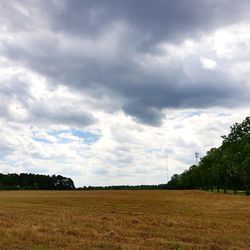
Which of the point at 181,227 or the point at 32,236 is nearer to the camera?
the point at 32,236

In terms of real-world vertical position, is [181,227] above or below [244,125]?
below

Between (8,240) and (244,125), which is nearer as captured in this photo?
(8,240)

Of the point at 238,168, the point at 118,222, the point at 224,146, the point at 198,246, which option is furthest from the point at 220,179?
the point at 198,246

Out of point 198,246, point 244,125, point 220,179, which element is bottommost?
point 198,246

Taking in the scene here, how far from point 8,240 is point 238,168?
8574 cm

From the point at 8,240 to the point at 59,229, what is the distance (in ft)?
13.7

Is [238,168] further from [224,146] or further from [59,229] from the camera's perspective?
[59,229]

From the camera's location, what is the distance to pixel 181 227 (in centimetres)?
2245

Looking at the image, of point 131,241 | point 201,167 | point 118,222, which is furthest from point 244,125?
point 131,241

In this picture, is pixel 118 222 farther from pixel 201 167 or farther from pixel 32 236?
pixel 201 167

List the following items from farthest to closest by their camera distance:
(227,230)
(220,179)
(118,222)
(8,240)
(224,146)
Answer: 1. (220,179)
2. (224,146)
3. (118,222)
4. (227,230)
5. (8,240)

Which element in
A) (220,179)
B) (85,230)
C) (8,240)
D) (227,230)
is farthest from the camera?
(220,179)

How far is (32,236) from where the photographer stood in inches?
669

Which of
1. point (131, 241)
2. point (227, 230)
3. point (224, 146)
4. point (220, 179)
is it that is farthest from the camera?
point (220, 179)
